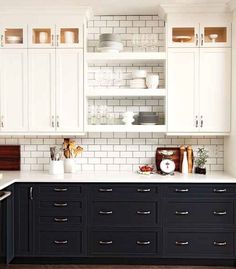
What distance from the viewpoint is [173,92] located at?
464cm

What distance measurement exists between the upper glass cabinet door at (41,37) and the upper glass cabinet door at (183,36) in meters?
1.27

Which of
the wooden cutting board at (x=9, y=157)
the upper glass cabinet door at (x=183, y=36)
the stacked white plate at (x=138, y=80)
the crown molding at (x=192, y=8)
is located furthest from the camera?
the wooden cutting board at (x=9, y=157)

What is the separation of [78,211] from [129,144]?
3.51 ft

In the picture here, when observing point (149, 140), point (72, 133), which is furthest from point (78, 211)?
point (149, 140)

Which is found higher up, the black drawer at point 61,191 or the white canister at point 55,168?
the white canister at point 55,168

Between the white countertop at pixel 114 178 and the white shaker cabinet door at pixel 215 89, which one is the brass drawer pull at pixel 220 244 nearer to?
the white countertop at pixel 114 178

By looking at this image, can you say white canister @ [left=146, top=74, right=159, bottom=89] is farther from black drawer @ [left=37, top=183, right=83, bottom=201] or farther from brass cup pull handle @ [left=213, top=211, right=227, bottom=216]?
brass cup pull handle @ [left=213, top=211, right=227, bottom=216]

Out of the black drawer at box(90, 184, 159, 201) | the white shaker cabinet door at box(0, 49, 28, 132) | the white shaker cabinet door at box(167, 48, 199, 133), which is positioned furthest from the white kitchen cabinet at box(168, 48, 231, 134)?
the white shaker cabinet door at box(0, 49, 28, 132)

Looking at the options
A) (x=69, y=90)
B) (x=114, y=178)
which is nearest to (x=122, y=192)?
(x=114, y=178)

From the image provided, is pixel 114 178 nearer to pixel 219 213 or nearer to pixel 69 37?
pixel 219 213

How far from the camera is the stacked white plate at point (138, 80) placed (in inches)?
186

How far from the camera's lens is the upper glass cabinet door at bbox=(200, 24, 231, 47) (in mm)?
4609

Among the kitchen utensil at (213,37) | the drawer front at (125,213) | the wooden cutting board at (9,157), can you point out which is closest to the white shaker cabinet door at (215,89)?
the kitchen utensil at (213,37)

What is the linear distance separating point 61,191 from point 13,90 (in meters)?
1.23
